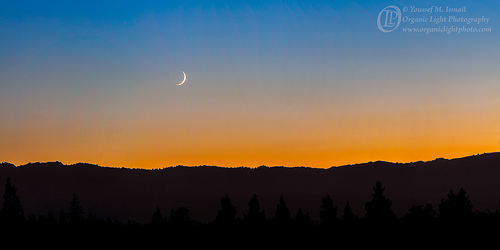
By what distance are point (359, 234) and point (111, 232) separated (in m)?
26.3

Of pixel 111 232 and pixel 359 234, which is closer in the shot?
pixel 359 234

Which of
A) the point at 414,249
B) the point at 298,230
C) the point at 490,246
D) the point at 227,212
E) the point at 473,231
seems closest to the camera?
the point at 490,246

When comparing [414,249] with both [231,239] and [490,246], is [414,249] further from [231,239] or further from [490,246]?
[231,239]

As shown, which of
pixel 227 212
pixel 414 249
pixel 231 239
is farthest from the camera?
pixel 227 212

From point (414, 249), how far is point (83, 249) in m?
28.0

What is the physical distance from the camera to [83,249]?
46.1 metres

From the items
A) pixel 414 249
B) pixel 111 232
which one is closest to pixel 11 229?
pixel 111 232

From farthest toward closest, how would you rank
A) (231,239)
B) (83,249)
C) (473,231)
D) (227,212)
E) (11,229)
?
(227,212)
(11,229)
(231,239)
(83,249)
(473,231)

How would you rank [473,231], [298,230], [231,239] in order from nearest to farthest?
[473,231], [231,239], [298,230]

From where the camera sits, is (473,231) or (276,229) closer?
(473,231)

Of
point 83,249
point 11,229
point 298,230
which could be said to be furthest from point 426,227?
point 11,229

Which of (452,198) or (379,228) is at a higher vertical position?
(452,198)

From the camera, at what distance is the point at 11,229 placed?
200 ft

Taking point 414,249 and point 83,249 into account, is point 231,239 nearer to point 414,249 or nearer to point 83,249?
point 83,249
